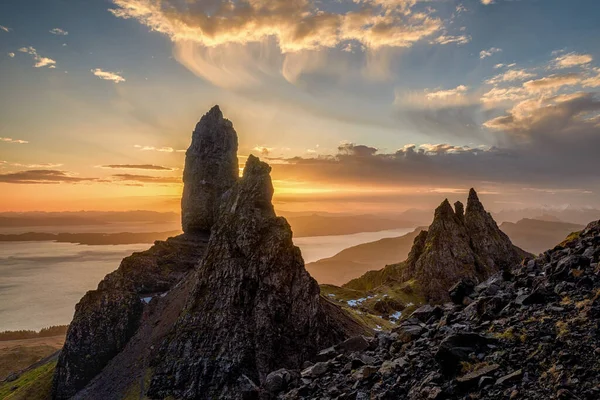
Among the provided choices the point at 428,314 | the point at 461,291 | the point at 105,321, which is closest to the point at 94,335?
the point at 105,321

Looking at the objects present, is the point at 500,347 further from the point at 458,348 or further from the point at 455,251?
the point at 455,251

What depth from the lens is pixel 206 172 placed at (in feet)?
472

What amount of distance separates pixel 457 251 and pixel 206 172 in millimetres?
105854

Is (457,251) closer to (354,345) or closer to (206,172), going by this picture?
(206,172)

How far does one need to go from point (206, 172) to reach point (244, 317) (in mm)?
83798

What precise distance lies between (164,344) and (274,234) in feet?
116

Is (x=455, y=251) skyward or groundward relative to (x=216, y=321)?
skyward

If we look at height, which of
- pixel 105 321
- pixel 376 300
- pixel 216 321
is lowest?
pixel 376 300

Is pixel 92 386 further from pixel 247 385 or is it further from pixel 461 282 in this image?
A: pixel 461 282

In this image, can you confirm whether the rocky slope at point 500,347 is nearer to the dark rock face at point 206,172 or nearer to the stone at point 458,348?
the stone at point 458,348

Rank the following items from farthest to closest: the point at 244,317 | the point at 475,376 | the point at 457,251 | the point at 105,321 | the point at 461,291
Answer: the point at 457,251
the point at 105,321
the point at 244,317
the point at 461,291
the point at 475,376

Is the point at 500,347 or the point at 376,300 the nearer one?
A: the point at 500,347

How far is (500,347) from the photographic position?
Answer: 1650 cm

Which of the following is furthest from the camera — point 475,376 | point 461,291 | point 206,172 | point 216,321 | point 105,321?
point 206,172
